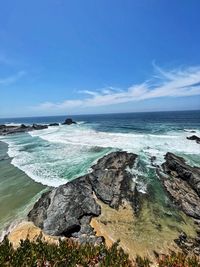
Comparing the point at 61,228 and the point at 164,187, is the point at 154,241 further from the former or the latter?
the point at 164,187

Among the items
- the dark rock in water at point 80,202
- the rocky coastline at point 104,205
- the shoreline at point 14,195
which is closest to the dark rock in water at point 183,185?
the rocky coastline at point 104,205

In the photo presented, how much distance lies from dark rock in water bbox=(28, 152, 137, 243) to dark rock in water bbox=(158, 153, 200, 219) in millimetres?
3504

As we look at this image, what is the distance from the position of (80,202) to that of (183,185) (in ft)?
33.1

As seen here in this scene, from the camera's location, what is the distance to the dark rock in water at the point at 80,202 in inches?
519

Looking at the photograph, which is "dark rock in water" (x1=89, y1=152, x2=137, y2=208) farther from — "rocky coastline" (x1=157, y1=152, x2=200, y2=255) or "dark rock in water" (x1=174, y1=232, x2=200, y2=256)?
"dark rock in water" (x1=174, y1=232, x2=200, y2=256)

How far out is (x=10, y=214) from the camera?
51.1 ft

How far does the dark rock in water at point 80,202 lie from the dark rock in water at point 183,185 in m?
3.50

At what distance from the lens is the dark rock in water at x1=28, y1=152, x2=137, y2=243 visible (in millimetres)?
13172

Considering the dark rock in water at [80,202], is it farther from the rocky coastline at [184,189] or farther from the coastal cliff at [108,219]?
the rocky coastline at [184,189]

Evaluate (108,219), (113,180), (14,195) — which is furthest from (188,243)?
(14,195)

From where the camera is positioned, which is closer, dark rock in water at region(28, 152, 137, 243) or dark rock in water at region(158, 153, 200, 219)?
dark rock in water at region(28, 152, 137, 243)

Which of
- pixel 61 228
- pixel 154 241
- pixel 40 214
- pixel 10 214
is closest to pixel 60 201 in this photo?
pixel 40 214

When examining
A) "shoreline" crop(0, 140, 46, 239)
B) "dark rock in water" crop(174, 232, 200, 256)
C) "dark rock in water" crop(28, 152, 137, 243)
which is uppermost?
"dark rock in water" crop(28, 152, 137, 243)

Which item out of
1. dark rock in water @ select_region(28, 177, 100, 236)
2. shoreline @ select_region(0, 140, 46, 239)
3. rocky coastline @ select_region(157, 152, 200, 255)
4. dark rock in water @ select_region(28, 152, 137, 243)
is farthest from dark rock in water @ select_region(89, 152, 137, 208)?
shoreline @ select_region(0, 140, 46, 239)
